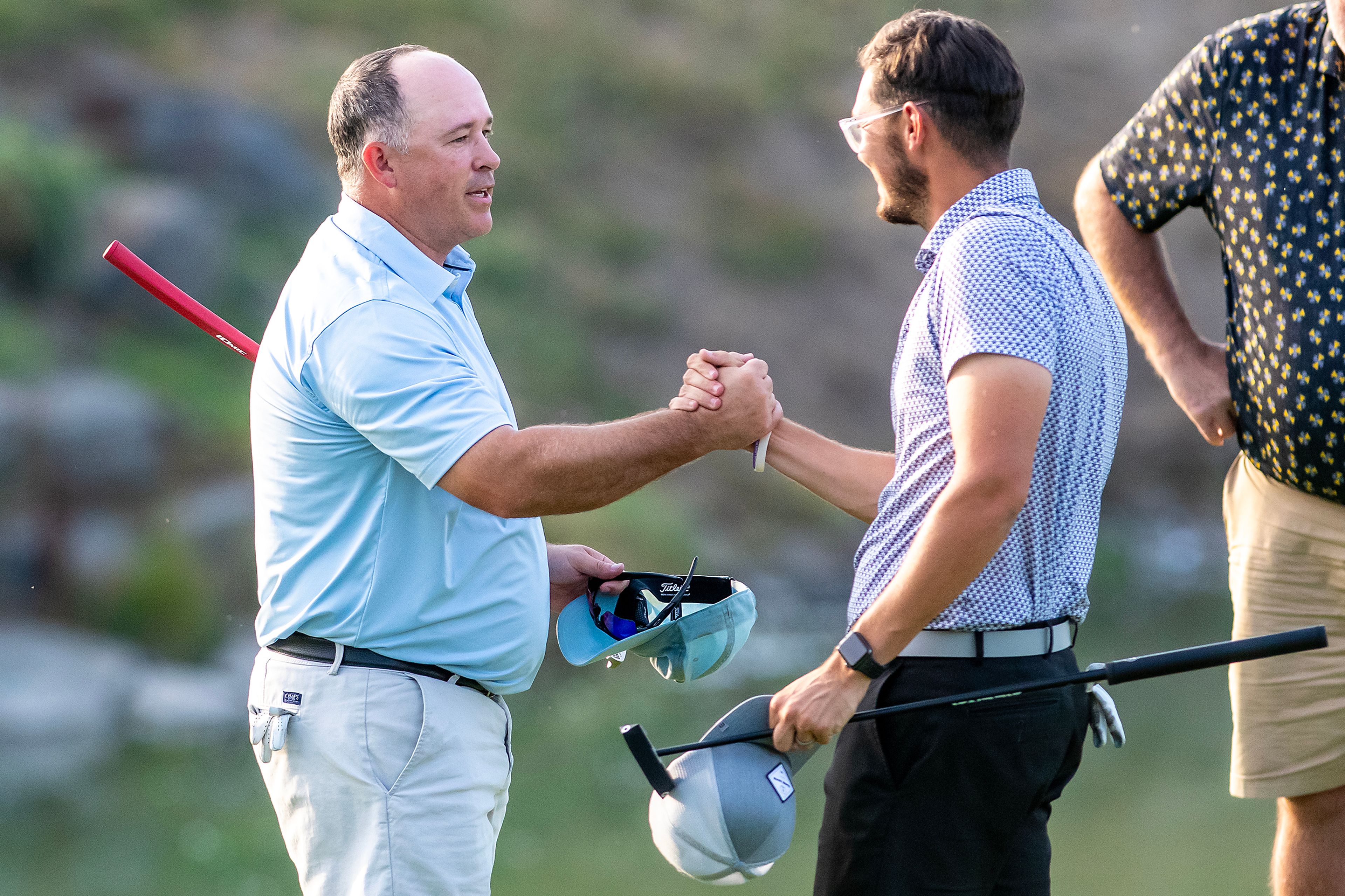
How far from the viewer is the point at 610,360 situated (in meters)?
12.1

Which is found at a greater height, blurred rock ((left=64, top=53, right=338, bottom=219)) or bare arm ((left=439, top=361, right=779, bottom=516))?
blurred rock ((left=64, top=53, right=338, bottom=219))

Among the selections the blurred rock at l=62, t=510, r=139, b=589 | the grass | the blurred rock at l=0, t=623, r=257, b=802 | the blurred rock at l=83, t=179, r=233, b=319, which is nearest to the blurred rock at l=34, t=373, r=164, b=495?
the blurred rock at l=62, t=510, r=139, b=589

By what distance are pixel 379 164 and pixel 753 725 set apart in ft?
3.26

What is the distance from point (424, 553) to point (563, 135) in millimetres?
12376

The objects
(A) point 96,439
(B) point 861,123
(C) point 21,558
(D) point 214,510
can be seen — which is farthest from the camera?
(A) point 96,439

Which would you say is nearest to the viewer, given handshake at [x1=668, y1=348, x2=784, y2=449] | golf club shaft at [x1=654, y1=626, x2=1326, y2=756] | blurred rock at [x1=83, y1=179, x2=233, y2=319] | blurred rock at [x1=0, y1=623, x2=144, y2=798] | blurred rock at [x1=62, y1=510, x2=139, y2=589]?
golf club shaft at [x1=654, y1=626, x2=1326, y2=756]

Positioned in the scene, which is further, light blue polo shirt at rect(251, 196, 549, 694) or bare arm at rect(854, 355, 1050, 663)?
light blue polo shirt at rect(251, 196, 549, 694)

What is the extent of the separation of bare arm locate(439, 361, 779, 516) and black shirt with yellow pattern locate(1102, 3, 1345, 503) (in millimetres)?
929

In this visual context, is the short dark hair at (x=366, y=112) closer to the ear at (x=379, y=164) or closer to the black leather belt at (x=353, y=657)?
the ear at (x=379, y=164)

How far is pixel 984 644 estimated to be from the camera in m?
1.97

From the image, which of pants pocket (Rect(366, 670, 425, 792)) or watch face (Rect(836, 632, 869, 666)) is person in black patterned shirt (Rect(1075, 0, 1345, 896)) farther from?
pants pocket (Rect(366, 670, 425, 792))

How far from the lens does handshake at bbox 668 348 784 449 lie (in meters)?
2.25

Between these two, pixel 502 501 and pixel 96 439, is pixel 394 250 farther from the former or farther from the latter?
pixel 96 439

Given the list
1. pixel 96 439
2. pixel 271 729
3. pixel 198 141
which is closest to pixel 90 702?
pixel 96 439
